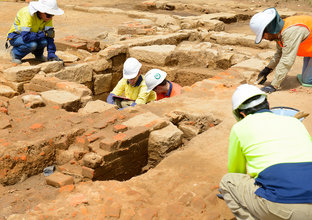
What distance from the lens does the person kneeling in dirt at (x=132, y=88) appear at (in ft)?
18.3

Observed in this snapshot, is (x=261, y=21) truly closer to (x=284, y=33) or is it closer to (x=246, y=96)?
(x=284, y=33)

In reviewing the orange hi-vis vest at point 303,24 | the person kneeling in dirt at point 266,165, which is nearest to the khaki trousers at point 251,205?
the person kneeling in dirt at point 266,165

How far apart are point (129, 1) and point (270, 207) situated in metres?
13.0

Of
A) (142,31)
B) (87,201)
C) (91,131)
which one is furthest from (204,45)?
(87,201)

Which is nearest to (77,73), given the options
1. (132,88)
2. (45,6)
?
(45,6)

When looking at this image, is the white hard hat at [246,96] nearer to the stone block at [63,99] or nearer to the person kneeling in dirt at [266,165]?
the person kneeling in dirt at [266,165]

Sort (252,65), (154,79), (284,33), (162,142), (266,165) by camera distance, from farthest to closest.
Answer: (252,65)
(154,79)
(284,33)
(162,142)
(266,165)

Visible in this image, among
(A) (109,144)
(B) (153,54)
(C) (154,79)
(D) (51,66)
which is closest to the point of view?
(A) (109,144)

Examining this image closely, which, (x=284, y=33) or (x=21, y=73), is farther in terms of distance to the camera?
(x=21, y=73)

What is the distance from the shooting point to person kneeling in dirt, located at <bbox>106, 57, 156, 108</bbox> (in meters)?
5.58

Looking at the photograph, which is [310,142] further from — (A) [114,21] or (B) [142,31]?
(A) [114,21]

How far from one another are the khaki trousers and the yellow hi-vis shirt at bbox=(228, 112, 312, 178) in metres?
0.11

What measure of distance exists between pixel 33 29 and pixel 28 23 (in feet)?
0.60

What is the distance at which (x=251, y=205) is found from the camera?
8.46ft
